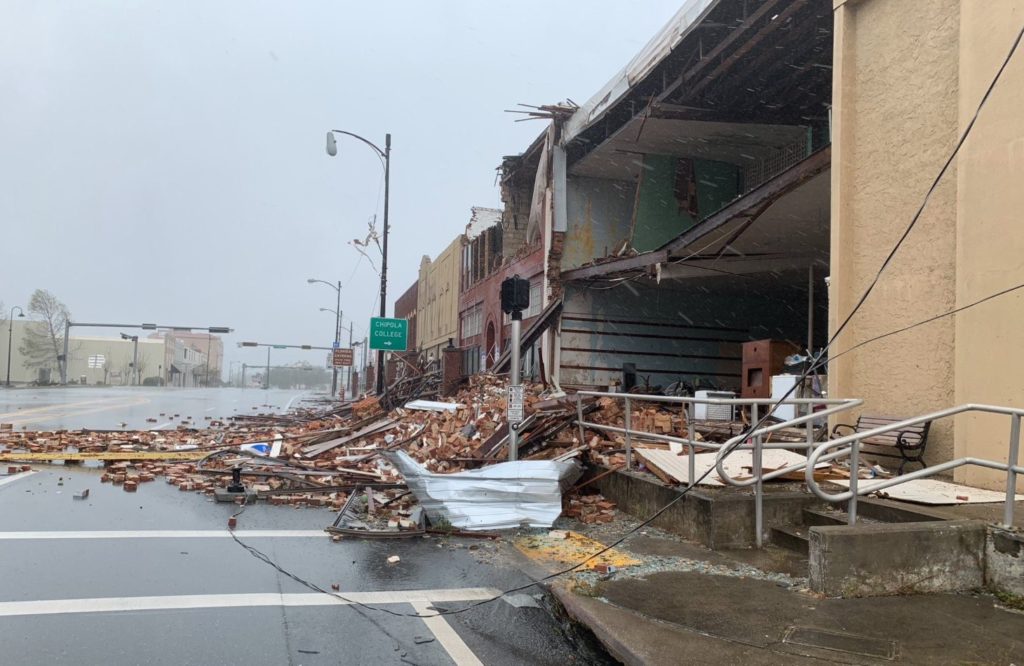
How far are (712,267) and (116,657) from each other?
1279 cm

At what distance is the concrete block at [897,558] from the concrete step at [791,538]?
1232mm

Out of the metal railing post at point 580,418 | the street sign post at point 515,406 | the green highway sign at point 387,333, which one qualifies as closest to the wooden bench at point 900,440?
the metal railing post at point 580,418

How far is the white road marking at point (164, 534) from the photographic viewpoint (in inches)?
285

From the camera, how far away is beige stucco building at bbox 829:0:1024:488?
7.09m

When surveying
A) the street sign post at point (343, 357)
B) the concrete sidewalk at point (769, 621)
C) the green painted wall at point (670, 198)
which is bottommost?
the concrete sidewalk at point (769, 621)

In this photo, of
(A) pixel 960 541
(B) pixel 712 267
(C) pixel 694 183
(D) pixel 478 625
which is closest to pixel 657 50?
(B) pixel 712 267

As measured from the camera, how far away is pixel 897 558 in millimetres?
5316

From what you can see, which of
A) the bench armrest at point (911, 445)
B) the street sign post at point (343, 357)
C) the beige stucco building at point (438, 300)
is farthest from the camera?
the street sign post at point (343, 357)

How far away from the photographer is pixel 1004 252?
7.05 m

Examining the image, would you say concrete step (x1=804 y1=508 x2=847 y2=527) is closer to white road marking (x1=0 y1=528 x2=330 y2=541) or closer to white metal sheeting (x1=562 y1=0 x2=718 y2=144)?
white road marking (x1=0 y1=528 x2=330 y2=541)

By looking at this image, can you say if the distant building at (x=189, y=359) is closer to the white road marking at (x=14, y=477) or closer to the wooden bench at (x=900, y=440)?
the white road marking at (x=14, y=477)

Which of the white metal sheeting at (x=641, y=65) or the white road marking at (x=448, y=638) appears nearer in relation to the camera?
the white road marking at (x=448, y=638)

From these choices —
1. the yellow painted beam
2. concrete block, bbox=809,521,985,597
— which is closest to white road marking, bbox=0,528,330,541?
concrete block, bbox=809,521,985,597

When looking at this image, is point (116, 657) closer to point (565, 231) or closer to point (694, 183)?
point (565, 231)
